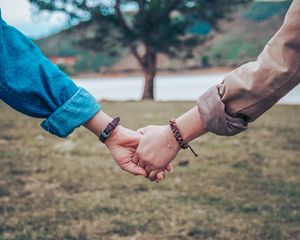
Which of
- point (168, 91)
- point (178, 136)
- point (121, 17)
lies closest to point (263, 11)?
point (168, 91)

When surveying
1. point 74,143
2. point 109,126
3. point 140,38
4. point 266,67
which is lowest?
point 140,38

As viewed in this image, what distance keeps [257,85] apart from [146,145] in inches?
28.2

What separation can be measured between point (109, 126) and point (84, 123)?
0.16 metres

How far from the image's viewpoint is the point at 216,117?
6.12 feet

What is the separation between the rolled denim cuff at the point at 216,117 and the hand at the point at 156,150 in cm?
29

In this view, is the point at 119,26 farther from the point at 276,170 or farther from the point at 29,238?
the point at 29,238

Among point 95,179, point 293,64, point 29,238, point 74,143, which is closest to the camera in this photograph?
point 293,64

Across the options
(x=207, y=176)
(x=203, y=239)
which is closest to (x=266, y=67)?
(x=203, y=239)

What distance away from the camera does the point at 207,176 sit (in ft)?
12.6

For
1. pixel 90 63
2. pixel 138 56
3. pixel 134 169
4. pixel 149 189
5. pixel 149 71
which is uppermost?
pixel 134 169

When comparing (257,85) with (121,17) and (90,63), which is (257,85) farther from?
(90,63)

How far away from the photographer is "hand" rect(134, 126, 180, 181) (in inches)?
85.0

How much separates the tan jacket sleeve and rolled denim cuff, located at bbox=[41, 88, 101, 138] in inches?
21.4

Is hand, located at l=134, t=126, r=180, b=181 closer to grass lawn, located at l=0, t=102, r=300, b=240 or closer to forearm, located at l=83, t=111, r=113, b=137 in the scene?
forearm, located at l=83, t=111, r=113, b=137
